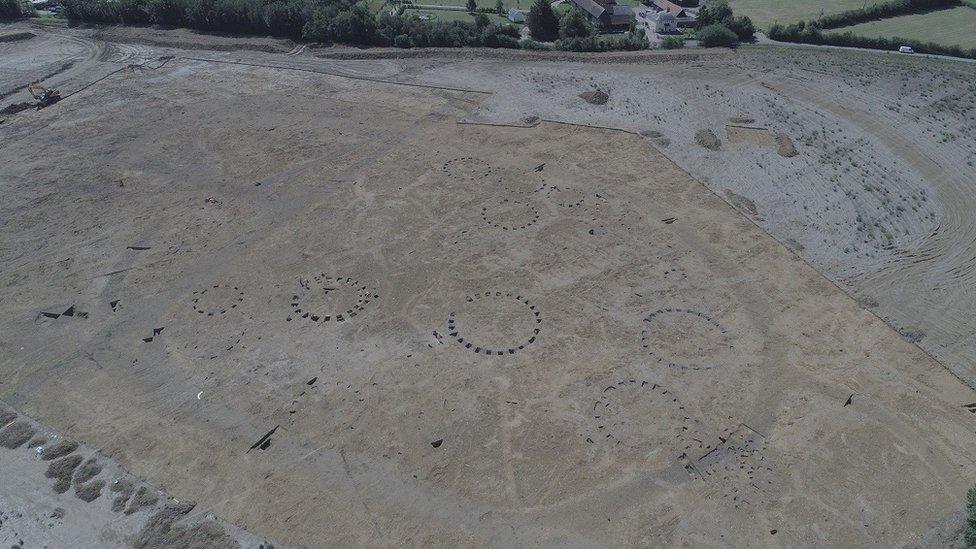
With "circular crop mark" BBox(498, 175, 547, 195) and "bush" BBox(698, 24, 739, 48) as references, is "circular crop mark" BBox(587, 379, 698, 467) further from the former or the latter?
"bush" BBox(698, 24, 739, 48)

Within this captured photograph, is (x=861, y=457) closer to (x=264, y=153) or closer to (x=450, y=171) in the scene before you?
(x=450, y=171)

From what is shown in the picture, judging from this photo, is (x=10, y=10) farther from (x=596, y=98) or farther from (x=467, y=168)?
(x=596, y=98)

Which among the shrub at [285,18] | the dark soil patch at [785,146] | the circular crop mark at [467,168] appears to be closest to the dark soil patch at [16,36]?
the shrub at [285,18]

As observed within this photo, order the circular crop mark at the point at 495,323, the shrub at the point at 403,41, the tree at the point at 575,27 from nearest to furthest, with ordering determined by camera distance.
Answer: the circular crop mark at the point at 495,323
the shrub at the point at 403,41
the tree at the point at 575,27

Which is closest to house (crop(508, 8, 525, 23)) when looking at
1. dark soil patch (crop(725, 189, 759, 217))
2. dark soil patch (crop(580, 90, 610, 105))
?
dark soil patch (crop(580, 90, 610, 105))

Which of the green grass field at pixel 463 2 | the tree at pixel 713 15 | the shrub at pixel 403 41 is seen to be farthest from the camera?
the green grass field at pixel 463 2

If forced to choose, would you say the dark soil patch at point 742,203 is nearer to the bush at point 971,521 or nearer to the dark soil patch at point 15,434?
the bush at point 971,521

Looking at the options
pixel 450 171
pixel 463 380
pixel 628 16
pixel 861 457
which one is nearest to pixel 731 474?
pixel 861 457
